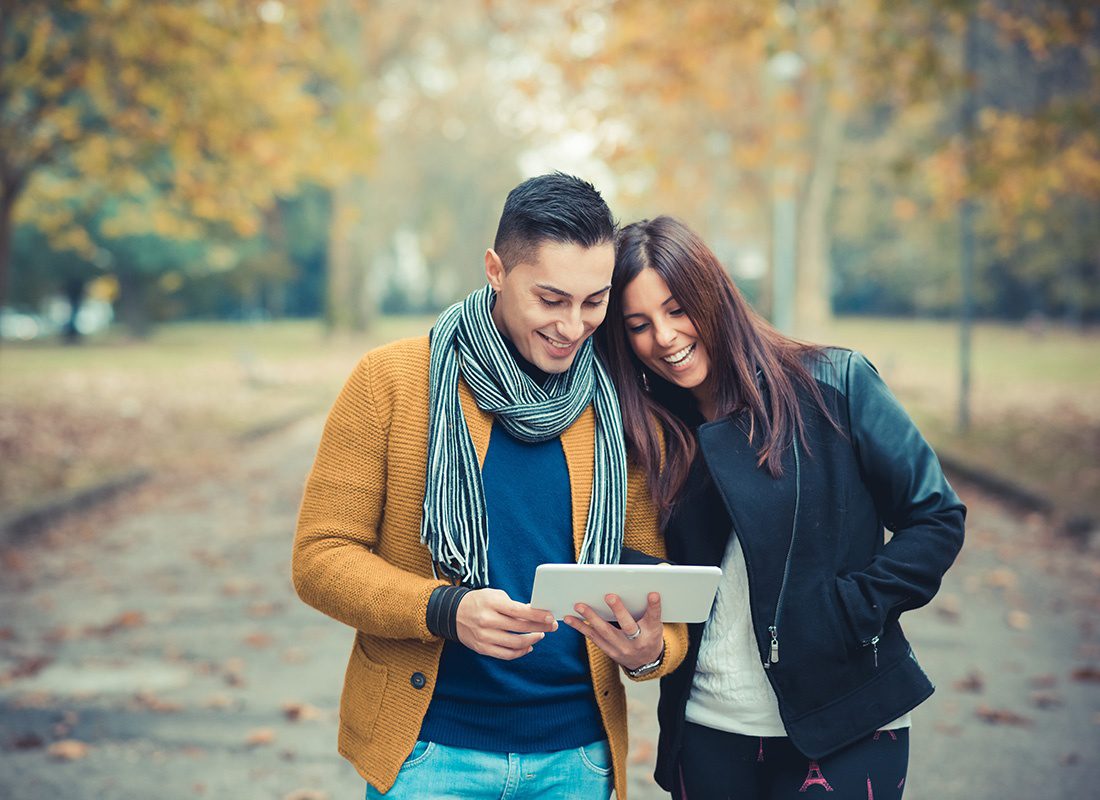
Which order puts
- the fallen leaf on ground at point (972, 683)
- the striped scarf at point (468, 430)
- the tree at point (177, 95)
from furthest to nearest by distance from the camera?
the tree at point (177, 95) < the fallen leaf on ground at point (972, 683) < the striped scarf at point (468, 430)

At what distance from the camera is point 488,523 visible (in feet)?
7.98

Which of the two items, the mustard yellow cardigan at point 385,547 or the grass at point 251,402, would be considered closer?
the mustard yellow cardigan at point 385,547

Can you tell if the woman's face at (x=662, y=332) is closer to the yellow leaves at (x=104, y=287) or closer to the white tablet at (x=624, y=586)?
the white tablet at (x=624, y=586)

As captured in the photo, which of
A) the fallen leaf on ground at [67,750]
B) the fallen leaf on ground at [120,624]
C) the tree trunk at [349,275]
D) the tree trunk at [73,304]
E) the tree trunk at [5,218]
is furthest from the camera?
the tree trunk at [73,304]

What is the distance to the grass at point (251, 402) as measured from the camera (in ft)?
40.8

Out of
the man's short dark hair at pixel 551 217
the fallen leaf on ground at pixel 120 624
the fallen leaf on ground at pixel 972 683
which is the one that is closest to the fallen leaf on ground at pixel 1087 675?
the fallen leaf on ground at pixel 972 683

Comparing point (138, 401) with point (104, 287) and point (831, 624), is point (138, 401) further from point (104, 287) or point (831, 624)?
point (104, 287)

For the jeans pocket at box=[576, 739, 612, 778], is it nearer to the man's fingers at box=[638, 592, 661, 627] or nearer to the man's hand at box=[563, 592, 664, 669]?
the man's hand at box=[563, 592, 664, 669]

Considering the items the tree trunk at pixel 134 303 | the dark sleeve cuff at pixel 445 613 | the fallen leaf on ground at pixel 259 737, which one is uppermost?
the dark sleeve cuff at pixel 445 613

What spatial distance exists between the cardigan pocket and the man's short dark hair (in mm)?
904

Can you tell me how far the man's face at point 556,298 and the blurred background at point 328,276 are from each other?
166cm

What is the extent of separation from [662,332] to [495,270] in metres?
0.41

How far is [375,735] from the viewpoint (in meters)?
2.43

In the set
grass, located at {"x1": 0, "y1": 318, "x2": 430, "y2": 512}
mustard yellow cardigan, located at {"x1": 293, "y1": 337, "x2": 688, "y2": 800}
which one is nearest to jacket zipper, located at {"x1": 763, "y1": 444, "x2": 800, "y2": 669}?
mustard yellow cardigan, located at {"x1": 293, "y1": 337, "x2": 688, "y2": 800}
